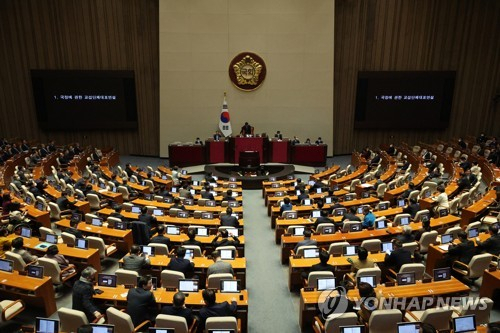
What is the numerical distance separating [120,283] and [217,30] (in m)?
16.8

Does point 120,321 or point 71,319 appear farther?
point 71,319

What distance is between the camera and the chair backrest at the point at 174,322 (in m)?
5.27

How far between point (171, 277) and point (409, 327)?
3.82 metres

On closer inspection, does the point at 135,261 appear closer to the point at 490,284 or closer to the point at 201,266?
the point at 201,266

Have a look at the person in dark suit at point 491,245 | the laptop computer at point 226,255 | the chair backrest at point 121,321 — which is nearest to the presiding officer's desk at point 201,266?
the laptop computer at point 226,255

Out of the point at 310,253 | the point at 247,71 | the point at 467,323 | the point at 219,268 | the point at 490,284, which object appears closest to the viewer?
the point at 467,323

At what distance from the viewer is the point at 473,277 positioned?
7449mm

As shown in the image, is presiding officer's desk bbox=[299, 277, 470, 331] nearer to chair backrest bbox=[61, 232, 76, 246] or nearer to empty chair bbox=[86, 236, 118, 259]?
empty chair bbox=[86, 236, 118, 259]

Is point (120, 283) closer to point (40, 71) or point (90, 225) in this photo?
point (90, 225)

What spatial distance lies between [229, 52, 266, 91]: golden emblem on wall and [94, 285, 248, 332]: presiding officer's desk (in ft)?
53.7

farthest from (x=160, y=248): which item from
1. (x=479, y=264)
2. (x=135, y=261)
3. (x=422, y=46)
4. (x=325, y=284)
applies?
(x=422, y=46)

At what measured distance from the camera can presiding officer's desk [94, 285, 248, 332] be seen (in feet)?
20.3

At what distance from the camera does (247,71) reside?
21281 millimetres

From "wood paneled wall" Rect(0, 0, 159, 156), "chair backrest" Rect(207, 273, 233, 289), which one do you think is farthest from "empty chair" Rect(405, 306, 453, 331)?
"wood paneled wall" Rect(0, 0, 159, 156)
